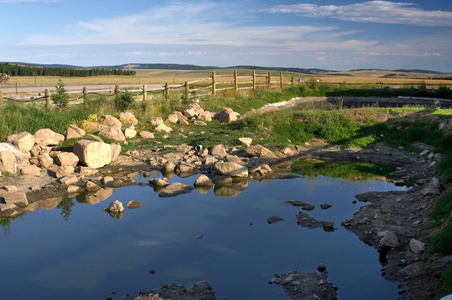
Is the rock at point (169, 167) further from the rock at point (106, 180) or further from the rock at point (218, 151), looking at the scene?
the rock at point (106, 180)

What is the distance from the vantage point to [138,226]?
9.05m

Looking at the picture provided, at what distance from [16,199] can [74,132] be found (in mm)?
4371

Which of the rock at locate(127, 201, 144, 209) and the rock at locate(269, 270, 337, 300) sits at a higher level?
the rock at locate(127, 201, 144, 209)

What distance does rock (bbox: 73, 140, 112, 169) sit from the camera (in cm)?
1267

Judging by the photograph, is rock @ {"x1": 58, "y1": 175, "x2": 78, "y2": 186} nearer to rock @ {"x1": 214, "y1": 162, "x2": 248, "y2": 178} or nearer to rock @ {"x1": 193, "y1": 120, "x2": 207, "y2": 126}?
rock @ {"x1": 214, "y1": 162, "x2": 248, "y2": 178}

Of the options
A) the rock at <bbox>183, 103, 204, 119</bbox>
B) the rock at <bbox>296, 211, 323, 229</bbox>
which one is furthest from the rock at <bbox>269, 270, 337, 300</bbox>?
the rock at <bbox>183, 103, 204, 119</bbox>

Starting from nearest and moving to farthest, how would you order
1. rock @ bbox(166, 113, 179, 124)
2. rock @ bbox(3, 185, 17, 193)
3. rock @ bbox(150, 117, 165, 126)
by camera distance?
rock @ bbox(3, 185, 17, 193) → rock @ bbox(150, 117, 165, 126) → rock @ bbox(166, 113, 179, 124)

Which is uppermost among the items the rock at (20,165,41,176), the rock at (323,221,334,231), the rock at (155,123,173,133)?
the rock at (155,123,173,133)

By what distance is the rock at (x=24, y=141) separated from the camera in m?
12.6

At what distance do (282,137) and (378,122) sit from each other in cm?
Answer: 399

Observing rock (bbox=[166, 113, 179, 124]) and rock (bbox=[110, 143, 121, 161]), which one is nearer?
rock (bbox=[110, 143, 121, 161])

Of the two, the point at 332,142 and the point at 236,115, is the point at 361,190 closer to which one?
the point at 332,142

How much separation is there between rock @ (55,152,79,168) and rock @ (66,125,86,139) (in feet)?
5.12

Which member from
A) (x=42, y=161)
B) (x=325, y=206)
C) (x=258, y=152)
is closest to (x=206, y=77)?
(x=258, y=152)
